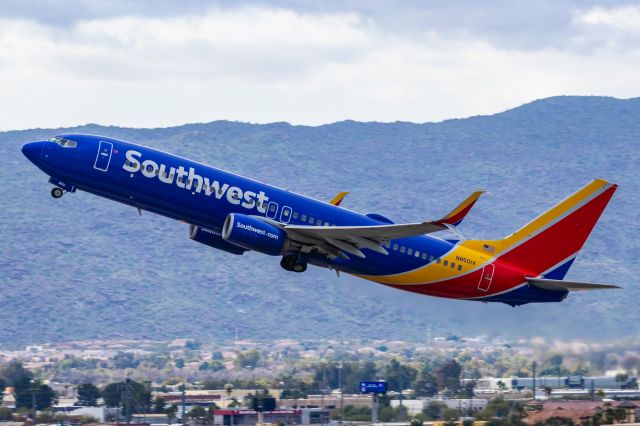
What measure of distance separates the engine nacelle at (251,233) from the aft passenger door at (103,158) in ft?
22.0

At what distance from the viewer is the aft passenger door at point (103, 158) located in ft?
225

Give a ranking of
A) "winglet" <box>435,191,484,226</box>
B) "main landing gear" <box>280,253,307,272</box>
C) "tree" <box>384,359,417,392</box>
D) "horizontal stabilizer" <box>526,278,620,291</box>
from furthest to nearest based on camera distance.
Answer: "tree" <box>384,359,417,392</box> < "horizontal stabilizer" <box>526,278,620,291</box> < "main landing gear" <box>280,253,307,272</box> < "winglet" <box>435,191,484,226</box>

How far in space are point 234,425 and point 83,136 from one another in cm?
2664

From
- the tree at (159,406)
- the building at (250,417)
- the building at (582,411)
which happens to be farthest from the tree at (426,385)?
the building at (250,417)

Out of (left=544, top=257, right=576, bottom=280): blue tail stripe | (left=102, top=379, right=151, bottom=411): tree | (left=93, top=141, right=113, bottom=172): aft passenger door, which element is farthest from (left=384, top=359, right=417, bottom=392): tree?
(left=93, top=141, right=113, bottom=172): aft passenger door

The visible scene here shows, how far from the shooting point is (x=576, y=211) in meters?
76.9

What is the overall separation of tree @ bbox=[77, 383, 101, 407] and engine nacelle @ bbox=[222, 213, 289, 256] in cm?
4520

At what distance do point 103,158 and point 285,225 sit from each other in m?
9.83

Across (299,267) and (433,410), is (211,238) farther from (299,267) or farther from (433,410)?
(433,410)

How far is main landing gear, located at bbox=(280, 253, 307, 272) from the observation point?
70.8 meters

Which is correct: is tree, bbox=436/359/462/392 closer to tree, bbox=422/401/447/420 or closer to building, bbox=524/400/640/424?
building, bbox=524/400/640/424

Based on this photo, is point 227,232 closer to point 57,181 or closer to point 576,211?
point 57,181

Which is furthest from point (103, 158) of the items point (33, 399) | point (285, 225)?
point (33, 399)

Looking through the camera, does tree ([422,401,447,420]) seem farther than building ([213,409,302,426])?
No
